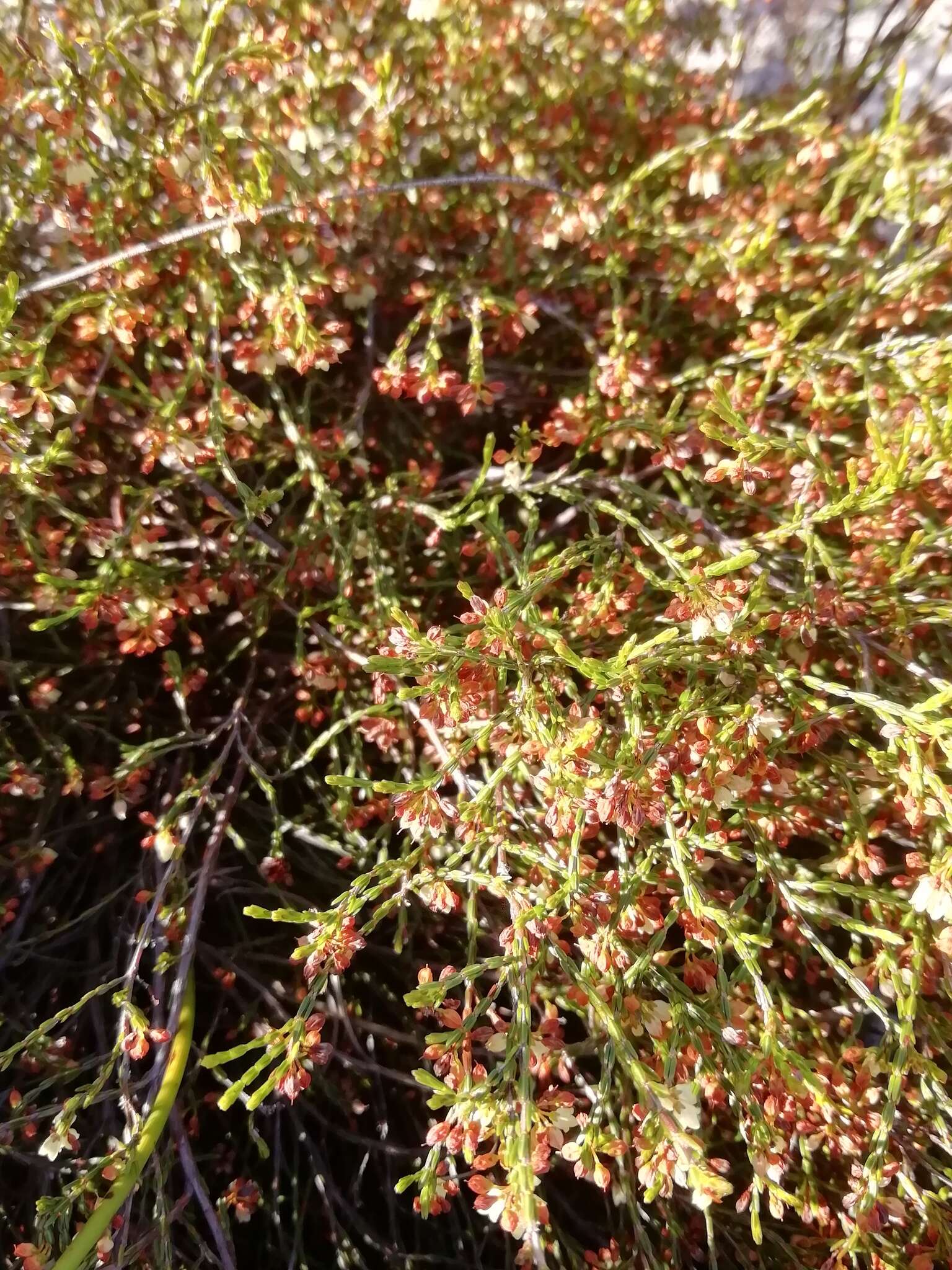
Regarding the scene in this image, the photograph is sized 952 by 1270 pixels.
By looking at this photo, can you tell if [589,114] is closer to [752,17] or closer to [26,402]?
[752,17]

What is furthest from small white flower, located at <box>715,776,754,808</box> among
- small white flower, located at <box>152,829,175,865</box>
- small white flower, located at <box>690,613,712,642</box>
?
small white flower, located at <box>152,829,175,865</box>

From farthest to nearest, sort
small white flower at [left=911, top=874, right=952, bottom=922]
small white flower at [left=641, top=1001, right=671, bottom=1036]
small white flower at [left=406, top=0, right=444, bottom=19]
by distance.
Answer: small white flower at [left=406, top=0, right=444, bottom=19], small white flower at [left=641, top=1001, right=671, bottom=1036], small white flower at [left=911, top=874, right=952, bottom=922]

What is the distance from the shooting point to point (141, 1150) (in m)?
0.82

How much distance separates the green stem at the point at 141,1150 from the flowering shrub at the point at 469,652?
3 centimetres

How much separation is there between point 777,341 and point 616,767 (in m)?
0.63

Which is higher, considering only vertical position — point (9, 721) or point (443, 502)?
point (443, 502)

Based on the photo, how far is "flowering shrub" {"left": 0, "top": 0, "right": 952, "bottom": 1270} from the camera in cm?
79

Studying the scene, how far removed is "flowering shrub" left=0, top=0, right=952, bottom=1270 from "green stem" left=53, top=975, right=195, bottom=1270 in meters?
0.03

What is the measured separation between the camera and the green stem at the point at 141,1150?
0.76m

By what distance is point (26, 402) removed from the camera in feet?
2.93

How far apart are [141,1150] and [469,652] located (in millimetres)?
575

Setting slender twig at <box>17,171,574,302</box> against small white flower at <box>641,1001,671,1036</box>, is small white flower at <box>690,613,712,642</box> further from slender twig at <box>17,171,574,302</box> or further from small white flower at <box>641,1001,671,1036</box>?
slender twig at <box>17,171,574,302</box>

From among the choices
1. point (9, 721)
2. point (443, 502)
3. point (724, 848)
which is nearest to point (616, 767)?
point (724, 848)

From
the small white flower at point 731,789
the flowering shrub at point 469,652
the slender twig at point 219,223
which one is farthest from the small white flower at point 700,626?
the slender twig at point 219,223
